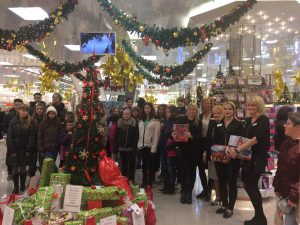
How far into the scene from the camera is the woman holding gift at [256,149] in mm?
3715

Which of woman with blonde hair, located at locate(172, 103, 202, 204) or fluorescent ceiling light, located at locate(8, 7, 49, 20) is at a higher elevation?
fluorescent ceiling light, located at locate(8, 7, 49, 20)

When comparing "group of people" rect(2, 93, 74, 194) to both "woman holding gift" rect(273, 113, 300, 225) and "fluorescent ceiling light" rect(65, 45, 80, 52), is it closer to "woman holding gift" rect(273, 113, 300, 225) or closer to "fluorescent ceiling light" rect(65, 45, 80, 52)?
"woman holding gift" rect(273, 113, 300, 225)

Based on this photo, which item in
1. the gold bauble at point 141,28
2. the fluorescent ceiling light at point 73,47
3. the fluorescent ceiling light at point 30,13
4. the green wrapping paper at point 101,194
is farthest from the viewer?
the fluorescent ceiling light at point 73,47

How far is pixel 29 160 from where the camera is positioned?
5051 mm

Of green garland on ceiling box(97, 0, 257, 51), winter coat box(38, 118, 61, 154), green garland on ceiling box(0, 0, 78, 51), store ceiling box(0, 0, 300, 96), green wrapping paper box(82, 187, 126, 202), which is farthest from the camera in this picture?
store ceiling box(0, 0, 300, 96)

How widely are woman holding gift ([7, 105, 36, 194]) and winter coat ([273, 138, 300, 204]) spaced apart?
3687 mm

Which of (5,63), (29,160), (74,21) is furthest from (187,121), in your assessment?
(5,63)

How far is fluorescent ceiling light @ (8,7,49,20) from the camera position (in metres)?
6.83

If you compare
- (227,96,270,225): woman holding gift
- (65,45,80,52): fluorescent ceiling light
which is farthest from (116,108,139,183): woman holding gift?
(65,45,80,52): fluorescent ceiling light

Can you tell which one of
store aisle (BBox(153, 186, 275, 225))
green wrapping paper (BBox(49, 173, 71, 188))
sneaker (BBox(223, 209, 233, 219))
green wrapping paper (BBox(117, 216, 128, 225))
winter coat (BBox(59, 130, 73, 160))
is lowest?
store aisle (BBox(153, 186, 275, 225))

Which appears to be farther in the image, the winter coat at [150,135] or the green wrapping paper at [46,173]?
the winter coat at [150,135]

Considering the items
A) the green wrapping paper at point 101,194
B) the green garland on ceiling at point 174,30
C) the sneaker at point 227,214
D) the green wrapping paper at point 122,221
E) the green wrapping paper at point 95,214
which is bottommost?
the sneaker at point 227,214

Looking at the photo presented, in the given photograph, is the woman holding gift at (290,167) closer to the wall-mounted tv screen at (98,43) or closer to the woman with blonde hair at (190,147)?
the woman with blonde hair at (190,147)

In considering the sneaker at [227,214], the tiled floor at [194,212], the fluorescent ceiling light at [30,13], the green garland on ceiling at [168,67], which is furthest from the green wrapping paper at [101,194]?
the green garland on ceiling at [168,67]
